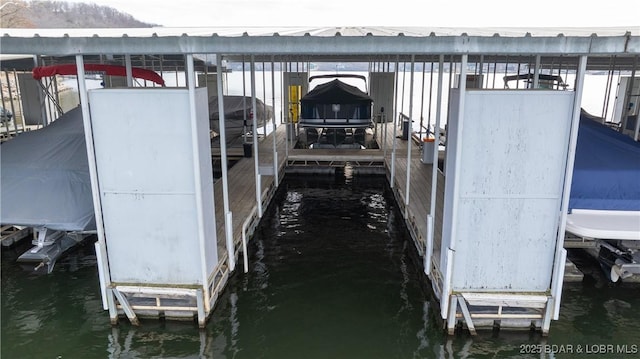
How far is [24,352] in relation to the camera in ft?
17.0

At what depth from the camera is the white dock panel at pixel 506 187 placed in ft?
15.7

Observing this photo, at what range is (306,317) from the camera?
232 inches

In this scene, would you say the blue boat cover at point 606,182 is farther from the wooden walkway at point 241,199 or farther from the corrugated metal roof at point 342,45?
the wooden walkway at point 241,199

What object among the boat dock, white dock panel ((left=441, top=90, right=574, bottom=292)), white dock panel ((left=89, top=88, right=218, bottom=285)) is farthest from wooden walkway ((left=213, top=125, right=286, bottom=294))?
white dock panel ((left=441, top=90, right=574, bottom=292))

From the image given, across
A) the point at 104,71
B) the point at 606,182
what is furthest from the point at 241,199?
the point at 606,182

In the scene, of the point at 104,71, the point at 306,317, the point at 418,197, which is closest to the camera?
the point at 306,317

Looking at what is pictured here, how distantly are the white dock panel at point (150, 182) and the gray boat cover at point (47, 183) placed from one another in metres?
1.37

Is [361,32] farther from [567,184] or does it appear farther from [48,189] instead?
[48,189]

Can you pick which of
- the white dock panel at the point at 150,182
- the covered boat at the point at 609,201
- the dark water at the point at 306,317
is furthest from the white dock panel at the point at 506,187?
the white dock panel at the point at 150,182

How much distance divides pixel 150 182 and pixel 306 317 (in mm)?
2567

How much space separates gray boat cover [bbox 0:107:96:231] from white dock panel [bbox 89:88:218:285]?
137cm

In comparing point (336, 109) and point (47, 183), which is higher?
point (336, 109)

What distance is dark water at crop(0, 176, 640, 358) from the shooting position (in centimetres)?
522

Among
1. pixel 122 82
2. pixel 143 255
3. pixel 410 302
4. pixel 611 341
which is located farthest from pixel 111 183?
pixel 122 82
